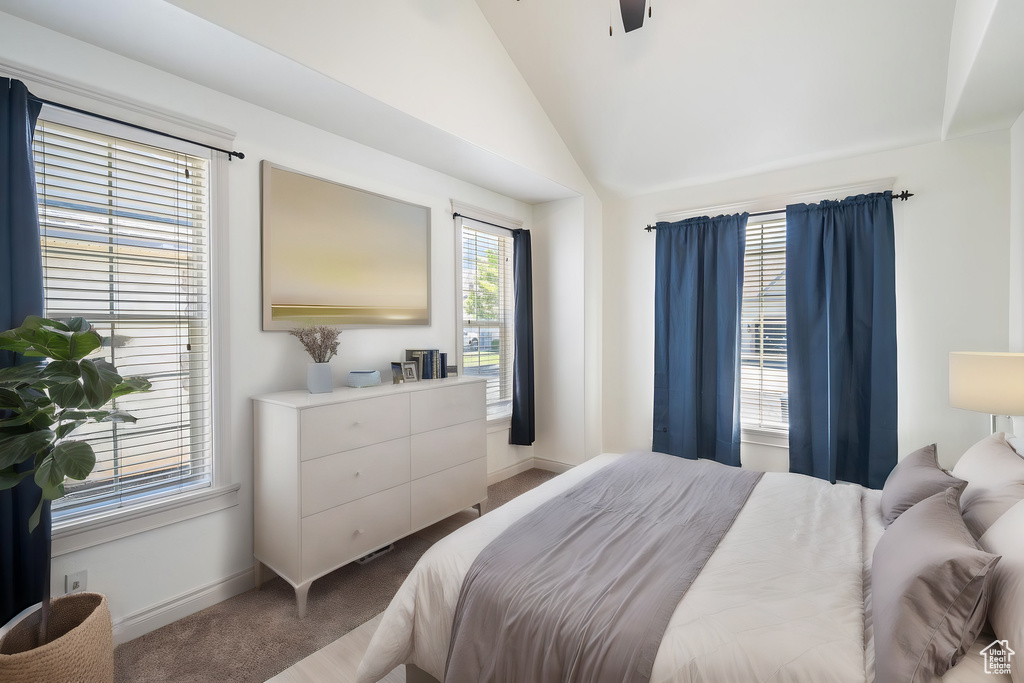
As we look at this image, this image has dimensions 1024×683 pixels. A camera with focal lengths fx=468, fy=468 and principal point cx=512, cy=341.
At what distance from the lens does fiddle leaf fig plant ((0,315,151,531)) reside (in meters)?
1.35

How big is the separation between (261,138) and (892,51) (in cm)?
341

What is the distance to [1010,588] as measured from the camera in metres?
1.06

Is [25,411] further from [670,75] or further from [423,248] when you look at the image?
[670,75]

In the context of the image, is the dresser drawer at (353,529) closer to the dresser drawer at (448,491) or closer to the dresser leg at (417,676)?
the dresser drawer at (448,491)

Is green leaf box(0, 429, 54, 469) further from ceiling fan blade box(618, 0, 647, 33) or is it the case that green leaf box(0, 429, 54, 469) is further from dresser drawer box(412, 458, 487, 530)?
ceiling fan blade box(618, 0, 647, 33)

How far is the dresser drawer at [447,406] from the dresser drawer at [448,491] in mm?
305

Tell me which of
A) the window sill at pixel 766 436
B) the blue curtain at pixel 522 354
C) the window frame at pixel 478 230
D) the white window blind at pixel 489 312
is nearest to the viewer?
the window sill at pixel 766 436

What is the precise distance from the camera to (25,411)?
1408 millimetres

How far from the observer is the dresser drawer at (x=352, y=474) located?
2.18 meters

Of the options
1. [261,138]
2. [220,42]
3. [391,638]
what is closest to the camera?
[391,638]

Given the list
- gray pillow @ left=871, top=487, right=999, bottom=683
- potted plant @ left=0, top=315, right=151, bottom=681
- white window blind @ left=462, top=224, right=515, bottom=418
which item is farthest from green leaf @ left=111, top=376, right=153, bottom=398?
white window blind @ left=462, top=224, right=515, bottom=418

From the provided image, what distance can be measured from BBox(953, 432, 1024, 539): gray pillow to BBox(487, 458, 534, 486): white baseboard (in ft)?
9.53

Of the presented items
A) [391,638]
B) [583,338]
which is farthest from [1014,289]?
[391,638]

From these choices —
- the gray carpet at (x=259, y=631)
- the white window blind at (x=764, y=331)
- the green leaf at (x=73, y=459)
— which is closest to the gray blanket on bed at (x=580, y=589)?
the gray carpet at (x=259, y=631)
